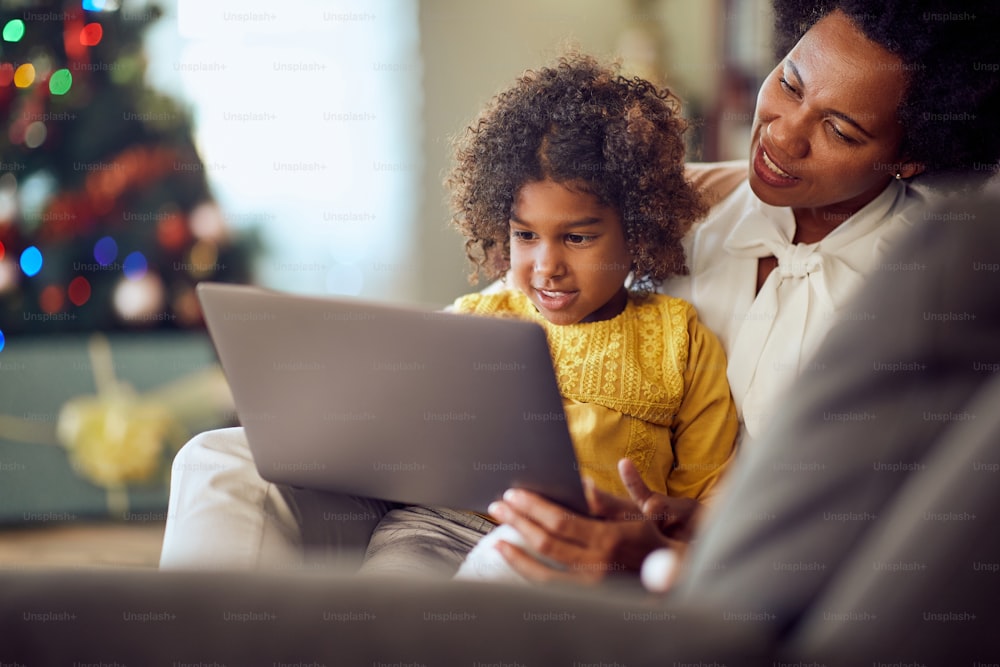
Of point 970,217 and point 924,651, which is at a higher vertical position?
point 970,217

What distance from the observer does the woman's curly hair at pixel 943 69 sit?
1397 mm

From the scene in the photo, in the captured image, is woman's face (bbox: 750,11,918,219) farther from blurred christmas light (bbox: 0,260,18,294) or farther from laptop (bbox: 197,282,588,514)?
blurred christmas light (bbox: 0,260,18,294)

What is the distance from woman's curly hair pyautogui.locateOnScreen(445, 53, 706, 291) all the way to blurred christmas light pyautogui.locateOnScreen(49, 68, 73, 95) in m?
1.67

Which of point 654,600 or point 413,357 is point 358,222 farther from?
point 654,600

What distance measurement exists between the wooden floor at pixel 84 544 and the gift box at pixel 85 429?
0.20ft

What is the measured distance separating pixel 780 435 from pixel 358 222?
3.55 metres

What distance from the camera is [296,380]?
1.15 meters

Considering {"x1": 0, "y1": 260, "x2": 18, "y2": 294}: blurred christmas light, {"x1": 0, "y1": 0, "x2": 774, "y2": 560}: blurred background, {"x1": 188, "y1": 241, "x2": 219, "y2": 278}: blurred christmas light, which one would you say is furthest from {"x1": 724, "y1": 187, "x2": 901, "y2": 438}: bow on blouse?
{"x1": 0, "y1": 260, "x2": 18, "y2": 294}: blurred christmas light

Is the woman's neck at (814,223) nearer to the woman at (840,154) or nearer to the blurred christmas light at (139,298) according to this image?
the woman at (840,154)

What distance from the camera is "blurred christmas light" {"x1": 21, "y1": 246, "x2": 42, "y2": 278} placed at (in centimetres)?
276

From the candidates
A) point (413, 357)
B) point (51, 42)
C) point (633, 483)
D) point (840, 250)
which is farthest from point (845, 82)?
point (51, 42)

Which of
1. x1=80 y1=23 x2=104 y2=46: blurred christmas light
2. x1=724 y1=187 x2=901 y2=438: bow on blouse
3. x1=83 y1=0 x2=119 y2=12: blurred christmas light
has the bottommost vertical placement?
x1=724 y1=187 x2=901 y2=438: bow on blouse

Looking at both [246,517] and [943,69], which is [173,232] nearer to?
[246,517]

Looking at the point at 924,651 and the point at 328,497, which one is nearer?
the point at 924,651
